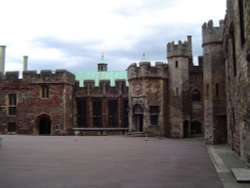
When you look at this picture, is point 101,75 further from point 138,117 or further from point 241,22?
point 241,22

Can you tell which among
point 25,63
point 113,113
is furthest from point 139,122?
point 25,63

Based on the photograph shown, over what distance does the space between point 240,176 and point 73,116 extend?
108 ft

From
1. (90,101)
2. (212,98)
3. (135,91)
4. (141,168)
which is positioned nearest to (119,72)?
(90,101)

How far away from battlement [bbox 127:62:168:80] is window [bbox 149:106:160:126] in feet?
10.7

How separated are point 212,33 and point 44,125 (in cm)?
2227

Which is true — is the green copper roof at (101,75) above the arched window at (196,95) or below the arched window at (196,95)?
above

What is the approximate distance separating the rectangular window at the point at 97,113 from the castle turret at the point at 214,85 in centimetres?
1665

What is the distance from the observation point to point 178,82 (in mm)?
37219

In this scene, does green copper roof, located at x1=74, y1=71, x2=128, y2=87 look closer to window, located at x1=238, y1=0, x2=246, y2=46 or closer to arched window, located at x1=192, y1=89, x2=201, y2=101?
arched window, located at x1=192, y1=89, x2=201, y2=101

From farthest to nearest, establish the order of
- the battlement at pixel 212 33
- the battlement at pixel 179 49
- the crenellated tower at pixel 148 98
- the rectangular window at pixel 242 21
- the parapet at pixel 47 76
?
the parapet at pixel 47 76, the battlement at pixel 179 49, the crenellated tower at pixel 148 98, the battlement at pixel 212 33, the rectangular window at pixel 242 21

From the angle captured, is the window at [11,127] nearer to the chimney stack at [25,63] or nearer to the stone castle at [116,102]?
the stone castle at [116,102]

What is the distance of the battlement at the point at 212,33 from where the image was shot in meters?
27.7

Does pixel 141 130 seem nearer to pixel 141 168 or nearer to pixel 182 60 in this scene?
pixel 182 60

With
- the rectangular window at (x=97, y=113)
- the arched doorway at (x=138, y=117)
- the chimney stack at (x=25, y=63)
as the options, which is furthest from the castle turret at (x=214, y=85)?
the chimney stack at (x=25, y=63)
